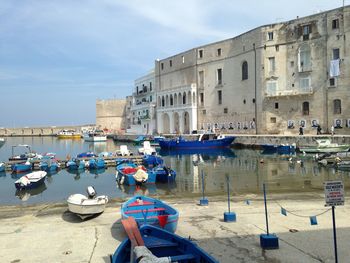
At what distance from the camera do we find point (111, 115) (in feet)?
262

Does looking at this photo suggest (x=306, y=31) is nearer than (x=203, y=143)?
Yes

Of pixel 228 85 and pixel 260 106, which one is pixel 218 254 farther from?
pixel 228 85

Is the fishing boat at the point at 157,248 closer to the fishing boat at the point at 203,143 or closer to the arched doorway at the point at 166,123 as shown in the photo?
the fishing boat at the point at 203,143

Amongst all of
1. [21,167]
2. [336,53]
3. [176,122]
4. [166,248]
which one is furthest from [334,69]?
[166,248]

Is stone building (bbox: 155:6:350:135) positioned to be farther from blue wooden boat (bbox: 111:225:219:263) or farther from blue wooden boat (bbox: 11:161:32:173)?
blue wooden boat (bbox: 111:225:219:263)

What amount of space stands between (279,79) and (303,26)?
5747 mm

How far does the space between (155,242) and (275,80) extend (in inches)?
1406

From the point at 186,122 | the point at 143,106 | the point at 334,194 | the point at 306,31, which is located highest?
the point at 306,31

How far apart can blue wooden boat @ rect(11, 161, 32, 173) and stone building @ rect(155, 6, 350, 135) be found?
25.3 meters

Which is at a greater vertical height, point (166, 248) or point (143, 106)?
point (143, 106)

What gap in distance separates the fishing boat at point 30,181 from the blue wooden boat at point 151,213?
9693 millimetres

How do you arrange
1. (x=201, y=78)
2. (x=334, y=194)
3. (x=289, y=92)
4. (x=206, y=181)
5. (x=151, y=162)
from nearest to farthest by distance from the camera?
(x=334, y=194) < (x=206, y=181) < (x=151, y=162) < (x=289, y=92) < (x=201, y=78)

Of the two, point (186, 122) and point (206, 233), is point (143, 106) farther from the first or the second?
point (206, 233)

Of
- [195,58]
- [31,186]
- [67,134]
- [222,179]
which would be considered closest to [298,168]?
[222,179]
